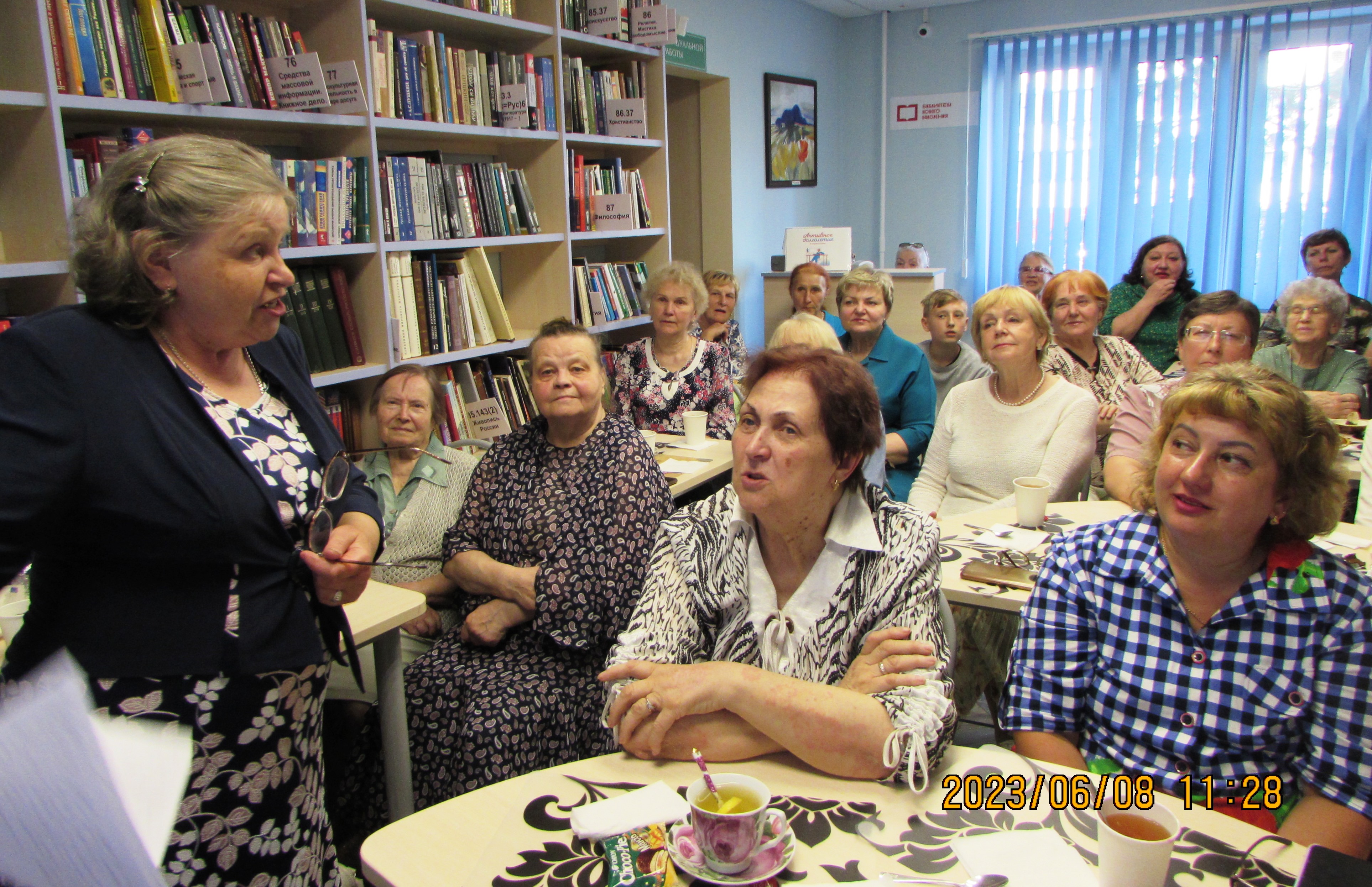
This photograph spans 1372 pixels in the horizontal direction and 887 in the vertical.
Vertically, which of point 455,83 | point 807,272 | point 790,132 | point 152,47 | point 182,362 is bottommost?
point 182,362

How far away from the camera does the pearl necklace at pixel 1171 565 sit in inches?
54.8

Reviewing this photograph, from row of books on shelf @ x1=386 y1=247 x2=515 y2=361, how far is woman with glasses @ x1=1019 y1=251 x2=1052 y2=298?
4010 mm

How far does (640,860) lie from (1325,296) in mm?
4008

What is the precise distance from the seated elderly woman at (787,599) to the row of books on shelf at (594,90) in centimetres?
284

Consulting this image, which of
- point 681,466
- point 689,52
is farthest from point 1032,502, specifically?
point 689,52

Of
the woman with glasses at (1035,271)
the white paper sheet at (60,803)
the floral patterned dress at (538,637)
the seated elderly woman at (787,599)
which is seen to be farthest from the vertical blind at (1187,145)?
the white paper sheet at (60,803)

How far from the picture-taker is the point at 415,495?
8.58ft

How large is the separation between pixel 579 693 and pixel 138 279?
52.8 inches

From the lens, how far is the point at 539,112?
12.4 feet

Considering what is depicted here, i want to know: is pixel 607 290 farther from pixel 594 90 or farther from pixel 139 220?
pixel 139 220

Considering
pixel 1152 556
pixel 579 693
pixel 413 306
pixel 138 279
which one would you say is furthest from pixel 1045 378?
pixel 138 279

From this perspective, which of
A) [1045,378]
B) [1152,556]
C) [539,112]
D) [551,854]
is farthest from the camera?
[539,112]

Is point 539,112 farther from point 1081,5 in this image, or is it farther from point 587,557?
point 1081,5

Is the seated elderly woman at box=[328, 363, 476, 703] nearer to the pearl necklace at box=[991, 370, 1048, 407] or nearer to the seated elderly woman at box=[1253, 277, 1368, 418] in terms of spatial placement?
the pearl necklace at box=[991, 370, 1048, 407]
